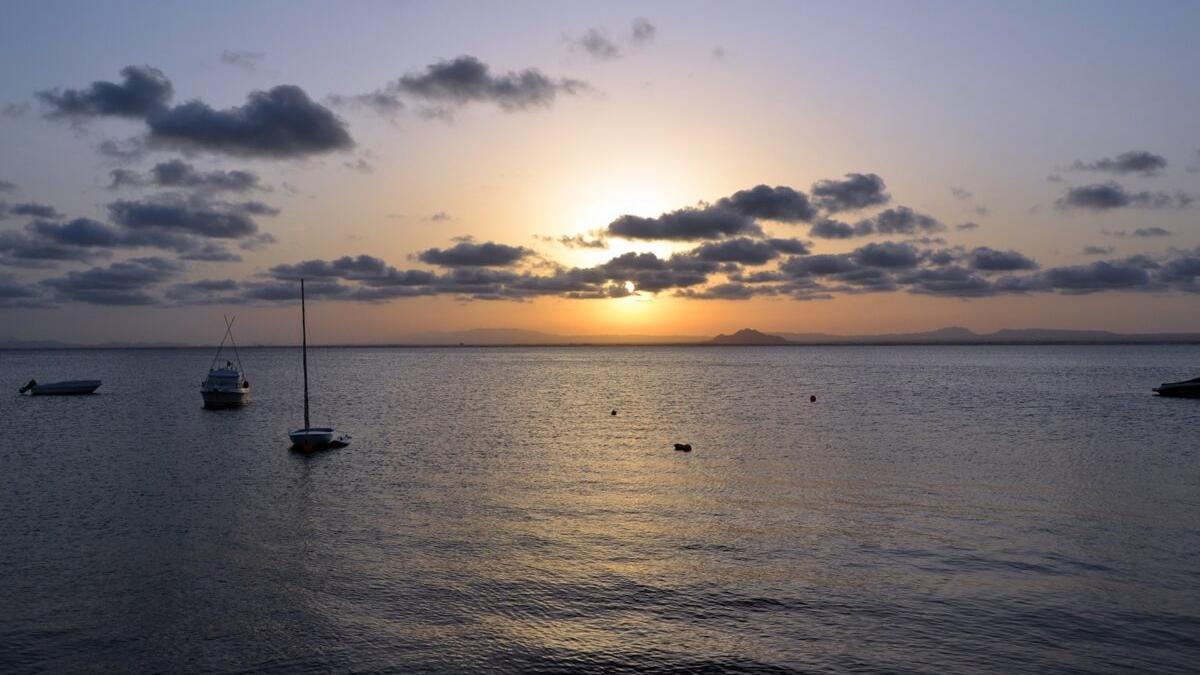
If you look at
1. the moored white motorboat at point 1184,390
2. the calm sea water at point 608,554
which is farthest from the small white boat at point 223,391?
the moored white motorboat at point 1184,390

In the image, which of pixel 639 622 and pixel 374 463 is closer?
pixel 639 622

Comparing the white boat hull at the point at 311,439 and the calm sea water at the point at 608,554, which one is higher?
the white boat hull at the point at 311,439

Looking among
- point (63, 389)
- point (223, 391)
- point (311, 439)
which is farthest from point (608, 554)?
point (63, 389)

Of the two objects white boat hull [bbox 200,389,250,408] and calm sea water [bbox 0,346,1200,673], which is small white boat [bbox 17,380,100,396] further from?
calm sea water [bbox 0,346,1200,673]

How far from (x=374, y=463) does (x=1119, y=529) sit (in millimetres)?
44234

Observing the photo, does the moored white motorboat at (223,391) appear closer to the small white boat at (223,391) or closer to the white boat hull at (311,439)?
the small white boat at (223,391)

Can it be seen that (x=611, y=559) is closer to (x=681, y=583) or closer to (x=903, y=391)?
(x=681, y=583)

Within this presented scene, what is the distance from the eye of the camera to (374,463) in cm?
5644

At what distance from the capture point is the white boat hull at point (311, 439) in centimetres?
6122

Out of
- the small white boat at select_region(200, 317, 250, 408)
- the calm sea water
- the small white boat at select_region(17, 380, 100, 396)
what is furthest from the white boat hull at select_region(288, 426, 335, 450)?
the small white boat at select_region(17, 380, 100, 396)

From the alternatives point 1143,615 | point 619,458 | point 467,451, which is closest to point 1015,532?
point 1143,615

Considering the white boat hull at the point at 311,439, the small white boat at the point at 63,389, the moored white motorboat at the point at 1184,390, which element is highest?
the small white boat at the point at 63,389

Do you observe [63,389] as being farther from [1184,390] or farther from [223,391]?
[1184,390]

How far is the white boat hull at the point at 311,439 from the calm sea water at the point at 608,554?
168 centimetres
